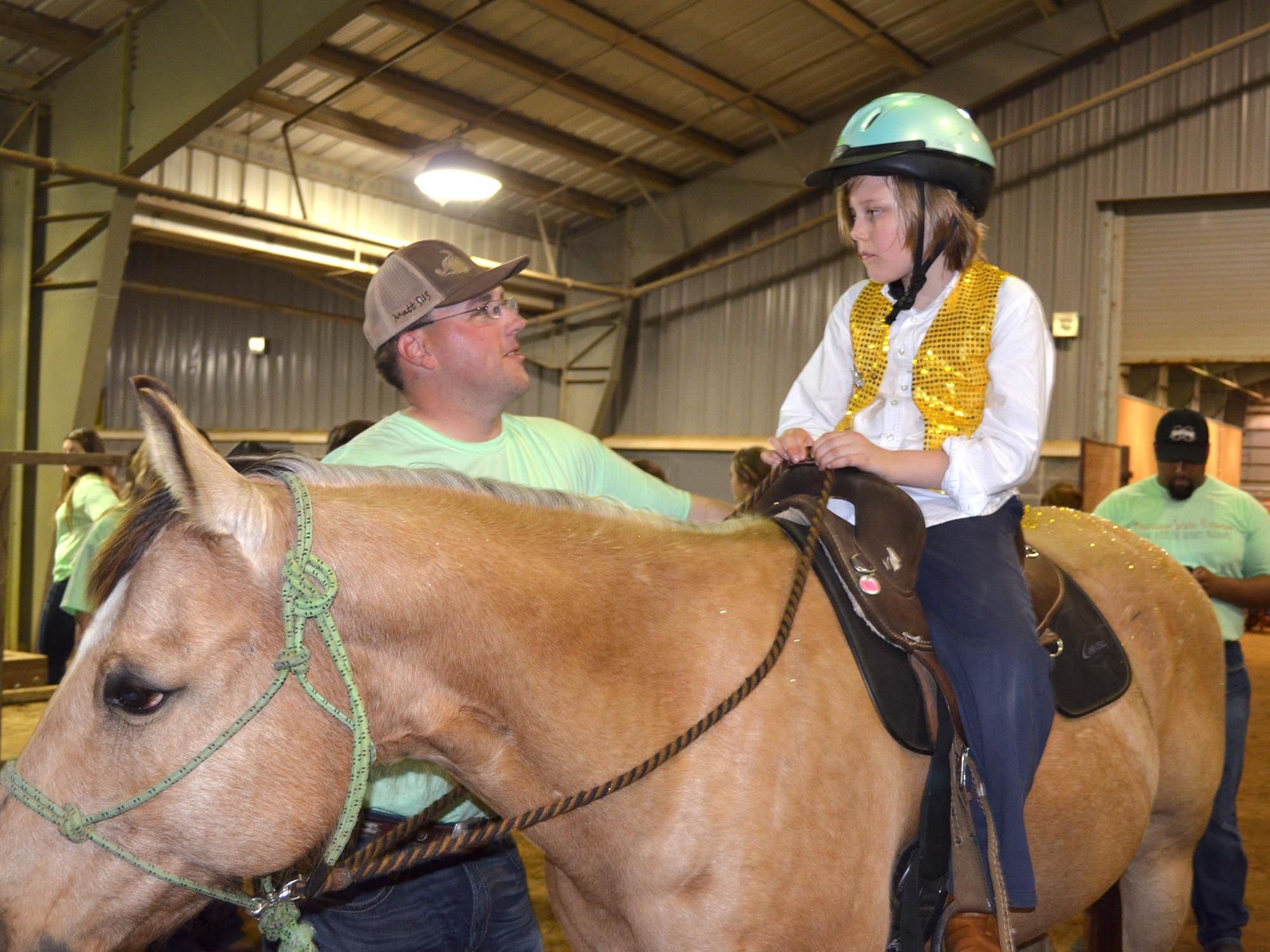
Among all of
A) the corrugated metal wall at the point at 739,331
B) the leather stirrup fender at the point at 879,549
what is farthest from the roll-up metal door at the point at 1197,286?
the leather stirrup fender at the point at 879,549

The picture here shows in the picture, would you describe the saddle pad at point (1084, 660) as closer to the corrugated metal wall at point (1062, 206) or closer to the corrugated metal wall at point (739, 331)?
the corrugated metal wall at point (1062, 206)

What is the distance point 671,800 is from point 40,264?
950 cm

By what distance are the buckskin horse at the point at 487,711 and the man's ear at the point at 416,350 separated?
0.58 meters

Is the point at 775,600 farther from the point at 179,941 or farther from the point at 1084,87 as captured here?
the point at 1084,87

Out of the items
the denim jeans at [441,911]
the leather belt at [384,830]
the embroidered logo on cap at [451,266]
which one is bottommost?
the denim jeans at [441,911]

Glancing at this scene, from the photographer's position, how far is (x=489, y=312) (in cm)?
222

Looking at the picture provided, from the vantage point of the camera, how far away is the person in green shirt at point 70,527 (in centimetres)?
633

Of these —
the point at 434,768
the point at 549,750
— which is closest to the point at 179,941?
the point at 434,768

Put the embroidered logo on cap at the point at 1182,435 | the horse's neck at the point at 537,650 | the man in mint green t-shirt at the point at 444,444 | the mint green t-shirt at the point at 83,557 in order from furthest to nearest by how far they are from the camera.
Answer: the mint green t-shirt at the point at 83,557 < the embroidered logo on cap at the point at 1182,435 < the man in mint green t-shirt at the point at 444,444 < the horse's neck at the point at 537,650

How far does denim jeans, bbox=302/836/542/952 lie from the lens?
6.70 ft

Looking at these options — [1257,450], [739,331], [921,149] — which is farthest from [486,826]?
[1257,450]

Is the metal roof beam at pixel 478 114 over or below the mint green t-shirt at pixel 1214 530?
over

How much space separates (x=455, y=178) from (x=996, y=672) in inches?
337

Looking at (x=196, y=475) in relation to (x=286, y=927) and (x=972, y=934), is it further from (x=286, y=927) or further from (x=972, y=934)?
(x=972, y=934)
